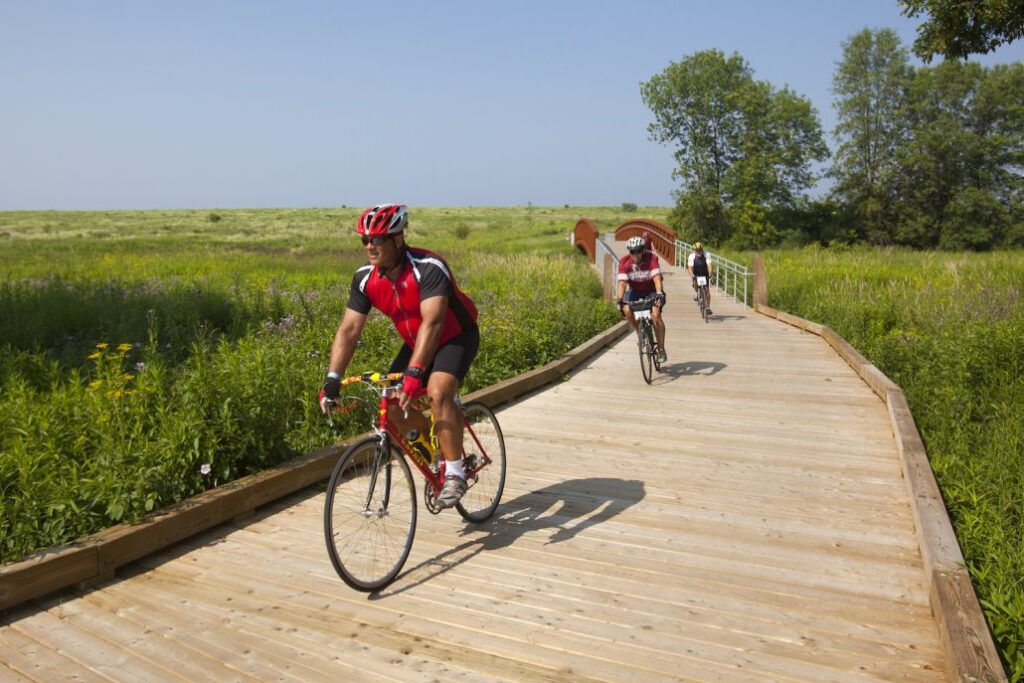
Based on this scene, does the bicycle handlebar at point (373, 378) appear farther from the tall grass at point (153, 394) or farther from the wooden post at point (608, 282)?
the wooden post at point (608, 282)

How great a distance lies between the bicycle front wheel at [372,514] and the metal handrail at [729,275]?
697 inches

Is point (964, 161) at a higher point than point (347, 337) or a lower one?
higher

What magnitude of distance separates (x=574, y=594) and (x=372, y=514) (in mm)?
1221

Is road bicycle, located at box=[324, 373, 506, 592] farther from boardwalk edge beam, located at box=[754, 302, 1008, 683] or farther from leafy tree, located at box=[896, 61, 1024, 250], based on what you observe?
leafy tree, located at box=[896, 61, 1024, 250]

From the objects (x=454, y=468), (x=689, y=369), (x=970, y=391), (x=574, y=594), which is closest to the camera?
(x=574, y=594)

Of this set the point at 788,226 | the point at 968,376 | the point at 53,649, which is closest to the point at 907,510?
the point at 968,376

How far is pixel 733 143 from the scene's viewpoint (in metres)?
65.5

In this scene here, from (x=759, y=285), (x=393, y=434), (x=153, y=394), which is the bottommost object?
(x=759, y=285)

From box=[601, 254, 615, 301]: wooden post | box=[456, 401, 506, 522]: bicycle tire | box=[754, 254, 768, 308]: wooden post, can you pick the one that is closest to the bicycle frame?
box=[456, 401, 506, 522]: bicycle tire

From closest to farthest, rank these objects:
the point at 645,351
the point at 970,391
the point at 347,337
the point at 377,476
→ the point at 377,476 → the point at 347,337 → the point at 970,391 → the point at 645,351

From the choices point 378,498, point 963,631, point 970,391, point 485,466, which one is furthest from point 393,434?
point 970,391

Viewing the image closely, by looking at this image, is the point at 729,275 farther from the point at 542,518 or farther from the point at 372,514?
the point at 372,514

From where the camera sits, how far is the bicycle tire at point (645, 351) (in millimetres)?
10766

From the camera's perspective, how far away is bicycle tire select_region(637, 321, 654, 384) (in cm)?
1077
